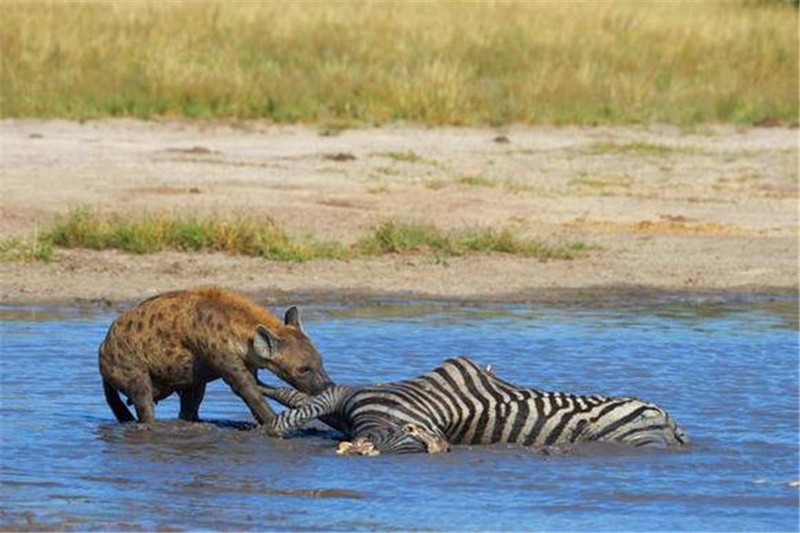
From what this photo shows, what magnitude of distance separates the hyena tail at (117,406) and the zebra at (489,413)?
27.8 inches

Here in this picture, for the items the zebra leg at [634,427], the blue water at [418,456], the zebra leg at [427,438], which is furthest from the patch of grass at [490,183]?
the zebra leg at [427,438]

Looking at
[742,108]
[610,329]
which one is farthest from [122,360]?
[742,108]

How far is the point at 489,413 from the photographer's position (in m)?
8.33

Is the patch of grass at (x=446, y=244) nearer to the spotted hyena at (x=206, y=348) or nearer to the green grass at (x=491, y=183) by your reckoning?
the green grass at (x=491, y=183)

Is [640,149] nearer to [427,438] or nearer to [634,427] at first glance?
[634,427]

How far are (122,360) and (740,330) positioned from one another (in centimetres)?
463

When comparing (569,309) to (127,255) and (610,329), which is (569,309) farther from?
(127,255)

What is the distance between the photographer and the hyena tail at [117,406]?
28.5ft

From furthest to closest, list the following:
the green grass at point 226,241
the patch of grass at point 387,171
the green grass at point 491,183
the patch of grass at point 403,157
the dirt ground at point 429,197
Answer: the patch of grass at point 403,157, the patch of grass at point 387,171, the green grass at point 491,183, the green grass at point 226,241, the dirt ground at point 429,197

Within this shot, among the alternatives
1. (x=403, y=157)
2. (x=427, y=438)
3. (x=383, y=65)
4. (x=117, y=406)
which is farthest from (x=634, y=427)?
(x=383, y=65)

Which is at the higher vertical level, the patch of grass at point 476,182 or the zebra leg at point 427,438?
the patch of grass at point 476,182

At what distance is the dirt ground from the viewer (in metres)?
13.1

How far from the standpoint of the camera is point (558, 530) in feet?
22.6

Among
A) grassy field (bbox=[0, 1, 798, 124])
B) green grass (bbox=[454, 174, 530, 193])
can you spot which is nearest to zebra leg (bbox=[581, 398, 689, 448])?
green grass (bbox=[454, 174, 530, 193])
